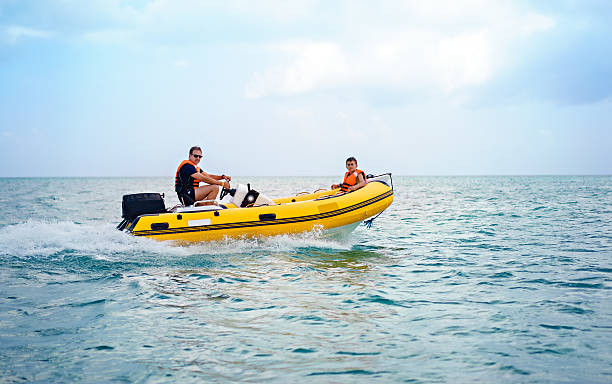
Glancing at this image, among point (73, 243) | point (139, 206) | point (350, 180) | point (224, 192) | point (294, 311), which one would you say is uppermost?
point (350, 180)

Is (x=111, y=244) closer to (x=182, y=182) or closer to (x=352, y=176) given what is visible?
(x=182, y=182)

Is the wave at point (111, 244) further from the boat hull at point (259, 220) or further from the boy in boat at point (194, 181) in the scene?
the boy in boat at point (194, 181)

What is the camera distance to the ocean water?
3354 mm

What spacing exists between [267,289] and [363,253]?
3.00 meters

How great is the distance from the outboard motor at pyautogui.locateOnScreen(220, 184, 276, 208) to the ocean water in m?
0.80

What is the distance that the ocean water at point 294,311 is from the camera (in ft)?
11.0

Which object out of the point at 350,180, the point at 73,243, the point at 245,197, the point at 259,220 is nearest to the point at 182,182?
the point at 245,197

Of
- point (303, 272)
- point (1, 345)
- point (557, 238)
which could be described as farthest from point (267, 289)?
point (557, 238)

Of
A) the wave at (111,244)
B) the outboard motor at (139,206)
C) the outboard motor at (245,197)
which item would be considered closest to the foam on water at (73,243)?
Result: the wave at (111,244)

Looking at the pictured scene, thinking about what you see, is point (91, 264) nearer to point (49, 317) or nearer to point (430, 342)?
point (49, 317)

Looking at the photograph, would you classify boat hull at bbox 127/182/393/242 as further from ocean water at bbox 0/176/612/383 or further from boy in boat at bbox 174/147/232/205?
boy in boat at bbox 174/147/232/205

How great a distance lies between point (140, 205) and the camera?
25.4 feet

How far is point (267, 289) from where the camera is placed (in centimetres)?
547

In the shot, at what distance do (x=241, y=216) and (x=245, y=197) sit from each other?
603mm
